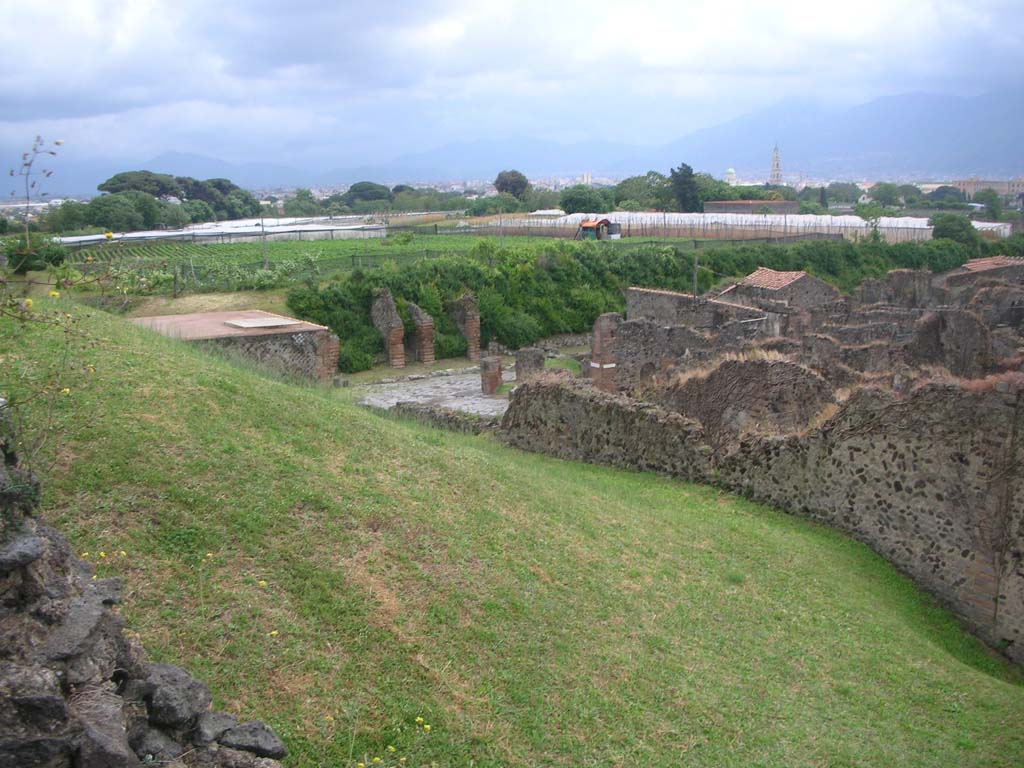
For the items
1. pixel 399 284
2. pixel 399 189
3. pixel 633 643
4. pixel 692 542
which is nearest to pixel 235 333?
pixel 692 542

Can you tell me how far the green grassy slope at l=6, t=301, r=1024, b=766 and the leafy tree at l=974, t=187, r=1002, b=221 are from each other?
93297 mm

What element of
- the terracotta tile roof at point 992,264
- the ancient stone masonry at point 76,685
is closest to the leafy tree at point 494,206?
the terracotta tile roof at point 992,264

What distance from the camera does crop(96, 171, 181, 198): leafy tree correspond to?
90000 millimetres

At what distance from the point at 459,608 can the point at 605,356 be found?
1594cm

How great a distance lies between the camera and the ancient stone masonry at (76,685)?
359 cm

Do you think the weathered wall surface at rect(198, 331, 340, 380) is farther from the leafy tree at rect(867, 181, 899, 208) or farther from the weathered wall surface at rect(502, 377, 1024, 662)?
the leafy tree at rect(867, 181, 899, 208)

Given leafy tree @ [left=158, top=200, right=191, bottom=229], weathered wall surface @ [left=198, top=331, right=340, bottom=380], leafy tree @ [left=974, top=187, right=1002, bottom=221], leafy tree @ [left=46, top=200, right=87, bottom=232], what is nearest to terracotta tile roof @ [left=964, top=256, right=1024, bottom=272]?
weathered wall surface @ [left=198, top=331, right=340, bottom=380]

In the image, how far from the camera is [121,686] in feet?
14.4


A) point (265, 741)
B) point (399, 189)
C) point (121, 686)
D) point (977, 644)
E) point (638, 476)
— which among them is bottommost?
point (977, 644)

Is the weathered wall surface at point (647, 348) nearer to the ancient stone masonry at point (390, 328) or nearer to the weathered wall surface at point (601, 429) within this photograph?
the weathered wall surface at point (601, 429)

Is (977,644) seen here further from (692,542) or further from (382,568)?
(382,568)

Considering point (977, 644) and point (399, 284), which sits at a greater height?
point (399, 284)

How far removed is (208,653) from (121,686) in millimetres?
1121

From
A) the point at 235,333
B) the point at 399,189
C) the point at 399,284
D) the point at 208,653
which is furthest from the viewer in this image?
the point at 399,189
